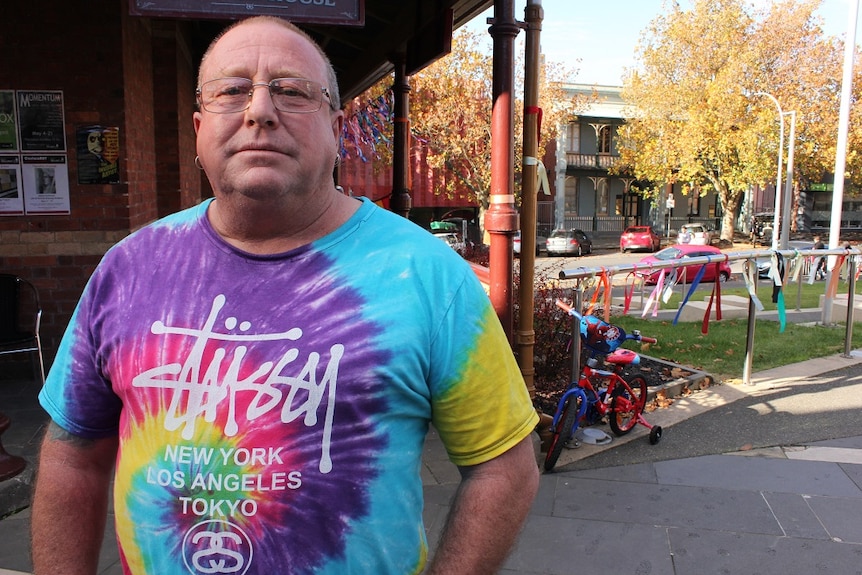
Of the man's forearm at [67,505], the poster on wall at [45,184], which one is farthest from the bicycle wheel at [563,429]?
the poster on wall at [45,184]

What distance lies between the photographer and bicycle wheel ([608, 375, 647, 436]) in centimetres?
555

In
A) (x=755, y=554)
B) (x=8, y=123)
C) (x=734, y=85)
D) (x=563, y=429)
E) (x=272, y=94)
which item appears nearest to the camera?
(x=272, y=94)

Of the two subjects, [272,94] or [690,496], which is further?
[690,496]

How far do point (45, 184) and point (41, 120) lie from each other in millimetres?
519

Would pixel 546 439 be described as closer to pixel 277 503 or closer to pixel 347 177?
pixel 277 503

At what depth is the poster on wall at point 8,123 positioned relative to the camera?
19.3 ft

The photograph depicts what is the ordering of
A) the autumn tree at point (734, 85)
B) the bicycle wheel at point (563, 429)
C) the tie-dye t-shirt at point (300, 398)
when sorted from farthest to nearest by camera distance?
1. the autumn tree at point (734, 85)
2. the bicycle wheel at point (563, 429)
3. the tie-dye t-shirt at point (300, 398)

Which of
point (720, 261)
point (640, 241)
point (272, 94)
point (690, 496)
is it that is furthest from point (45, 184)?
point (640, 241)

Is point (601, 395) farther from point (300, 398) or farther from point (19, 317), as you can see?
point (19, 317)

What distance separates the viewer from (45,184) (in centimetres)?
604

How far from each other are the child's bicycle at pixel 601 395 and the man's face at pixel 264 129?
3.81 m

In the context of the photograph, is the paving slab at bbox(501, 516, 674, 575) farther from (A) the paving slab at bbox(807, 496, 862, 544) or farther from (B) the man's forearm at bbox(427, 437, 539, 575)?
(B) the man's forearm at bbox(427, 437, 539, 575)

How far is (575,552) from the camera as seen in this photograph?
385cm

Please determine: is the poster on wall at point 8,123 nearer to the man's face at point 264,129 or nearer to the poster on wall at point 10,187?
the poster on wall at point 10,187
